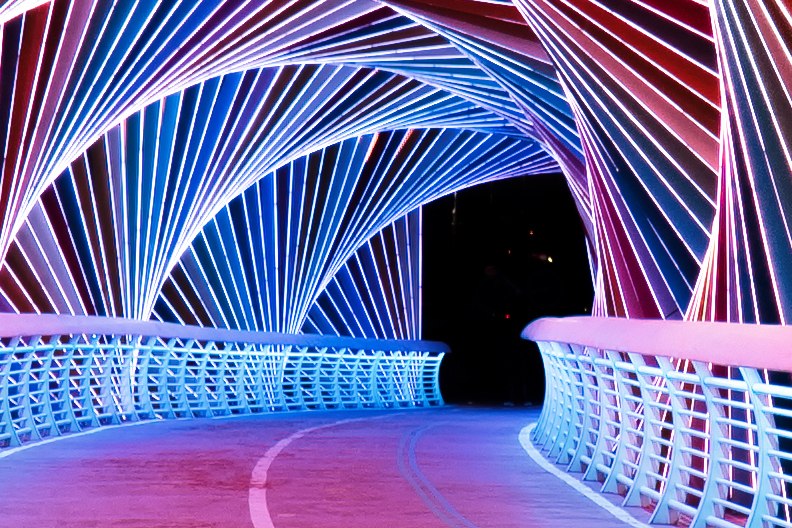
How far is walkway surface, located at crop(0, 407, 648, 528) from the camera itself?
8047mm

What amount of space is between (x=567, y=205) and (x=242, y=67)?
28.8 metres

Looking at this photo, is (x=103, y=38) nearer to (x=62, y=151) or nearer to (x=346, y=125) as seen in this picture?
(x=62, y=151)

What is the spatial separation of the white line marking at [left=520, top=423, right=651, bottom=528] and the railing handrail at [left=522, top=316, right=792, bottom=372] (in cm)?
105

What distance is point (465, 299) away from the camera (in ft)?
166

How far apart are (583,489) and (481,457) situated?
3091 mm

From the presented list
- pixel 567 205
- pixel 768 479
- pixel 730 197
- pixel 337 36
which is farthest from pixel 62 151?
pixel 567 205

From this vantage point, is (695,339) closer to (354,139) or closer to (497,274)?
(354,139)

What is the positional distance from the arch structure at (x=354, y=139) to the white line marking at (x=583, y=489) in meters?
1.82

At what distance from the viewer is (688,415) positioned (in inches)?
355

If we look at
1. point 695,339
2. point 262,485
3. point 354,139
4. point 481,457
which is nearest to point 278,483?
point 262,485

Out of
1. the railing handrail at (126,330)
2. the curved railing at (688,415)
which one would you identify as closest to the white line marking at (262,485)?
the railing handrail at (126,330)

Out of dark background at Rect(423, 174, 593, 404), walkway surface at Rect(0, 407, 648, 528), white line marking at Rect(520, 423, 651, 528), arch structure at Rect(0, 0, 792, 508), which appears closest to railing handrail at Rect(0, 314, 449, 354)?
walkway surface at Rect(0, 407, 648, 528)

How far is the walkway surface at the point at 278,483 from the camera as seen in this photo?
8.05 m

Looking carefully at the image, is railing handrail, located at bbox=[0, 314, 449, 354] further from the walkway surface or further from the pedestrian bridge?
the walkway surface
